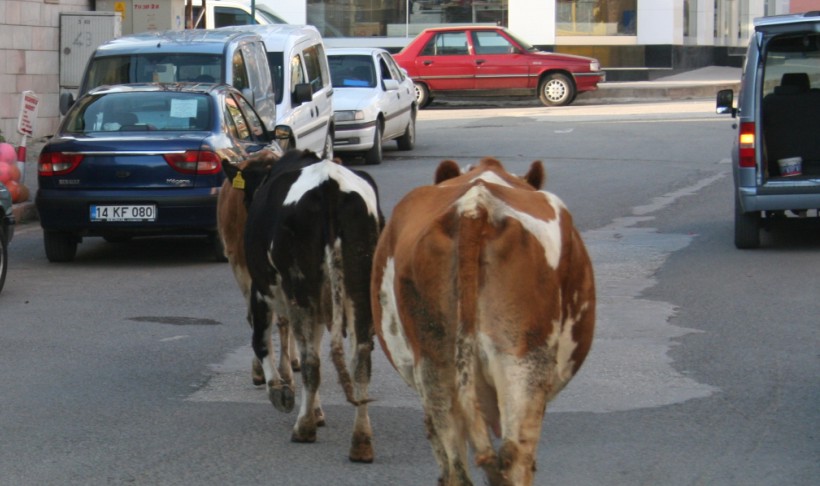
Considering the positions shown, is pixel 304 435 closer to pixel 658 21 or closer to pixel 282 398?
pixel 282 398

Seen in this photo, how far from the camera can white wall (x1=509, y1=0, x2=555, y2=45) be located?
38.8m

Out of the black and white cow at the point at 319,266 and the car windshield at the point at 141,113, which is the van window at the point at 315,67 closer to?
the car windshield at the point at 141,113

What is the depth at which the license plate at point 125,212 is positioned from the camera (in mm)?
12008

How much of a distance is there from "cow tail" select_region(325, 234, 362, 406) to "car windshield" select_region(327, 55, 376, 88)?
16.3 meters

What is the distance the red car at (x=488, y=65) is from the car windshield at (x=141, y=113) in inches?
756

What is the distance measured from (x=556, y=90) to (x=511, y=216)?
93.4 ft

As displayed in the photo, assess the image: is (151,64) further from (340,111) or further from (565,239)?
(565,239)

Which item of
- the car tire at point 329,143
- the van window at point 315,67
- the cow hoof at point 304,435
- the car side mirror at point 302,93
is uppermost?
the van window at point 315,67

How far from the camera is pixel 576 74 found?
3195 centimetres

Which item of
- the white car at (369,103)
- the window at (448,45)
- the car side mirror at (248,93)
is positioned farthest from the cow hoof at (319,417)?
the window at (448,45)

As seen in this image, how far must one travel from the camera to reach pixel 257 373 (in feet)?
25.8

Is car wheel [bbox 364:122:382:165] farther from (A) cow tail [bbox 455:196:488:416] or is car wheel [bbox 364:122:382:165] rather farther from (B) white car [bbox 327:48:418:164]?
(A) cow tail [bbox 455:196:488:416]

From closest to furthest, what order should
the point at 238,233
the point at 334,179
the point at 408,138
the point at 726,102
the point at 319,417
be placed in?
1. the point at 334,179
2. the point at 319,417
3. the point at 238,233
4. the point at 726,102
5. the point at 408,138

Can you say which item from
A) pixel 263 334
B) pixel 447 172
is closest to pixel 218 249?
pixel 263 334
